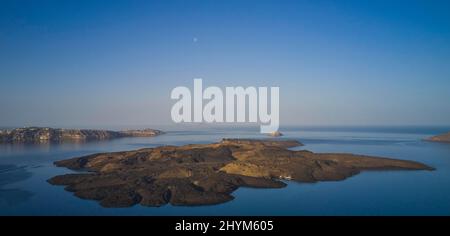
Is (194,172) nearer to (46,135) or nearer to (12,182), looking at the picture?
(12,182)

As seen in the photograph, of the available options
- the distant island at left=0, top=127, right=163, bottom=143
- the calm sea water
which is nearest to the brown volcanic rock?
the calm sea water

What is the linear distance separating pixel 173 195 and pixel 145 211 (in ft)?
10.6

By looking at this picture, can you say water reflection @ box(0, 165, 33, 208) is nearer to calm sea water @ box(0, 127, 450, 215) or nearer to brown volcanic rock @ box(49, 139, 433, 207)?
calm sea water @ box(0, 127, 450, 215)

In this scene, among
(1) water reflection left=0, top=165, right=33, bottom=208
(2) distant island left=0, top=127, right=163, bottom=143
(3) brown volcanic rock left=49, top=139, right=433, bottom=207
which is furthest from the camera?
(2) distant island left=0, top=127, right=163, bottom=143

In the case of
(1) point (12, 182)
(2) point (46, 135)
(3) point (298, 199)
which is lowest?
(3) point (298, 199)

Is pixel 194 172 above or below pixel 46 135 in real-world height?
below

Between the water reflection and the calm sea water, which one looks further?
the water reflection

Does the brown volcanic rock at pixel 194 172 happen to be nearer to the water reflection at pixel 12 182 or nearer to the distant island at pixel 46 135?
the water reflection at pixel 12 182

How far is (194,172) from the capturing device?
31875 millimetres

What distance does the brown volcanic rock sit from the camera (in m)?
25.6

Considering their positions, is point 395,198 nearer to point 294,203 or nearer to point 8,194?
point 294,203

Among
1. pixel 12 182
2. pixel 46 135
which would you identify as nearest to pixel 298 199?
pixel 12 182

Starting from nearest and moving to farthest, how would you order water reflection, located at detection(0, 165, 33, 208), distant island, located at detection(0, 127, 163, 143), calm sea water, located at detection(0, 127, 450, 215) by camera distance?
calm sea water, located at detection(0, 127, 450, 215) < water reflection, located at detection(0, 165, 33, 208) < distant island, located at detection(0, 127, 163, 143)
